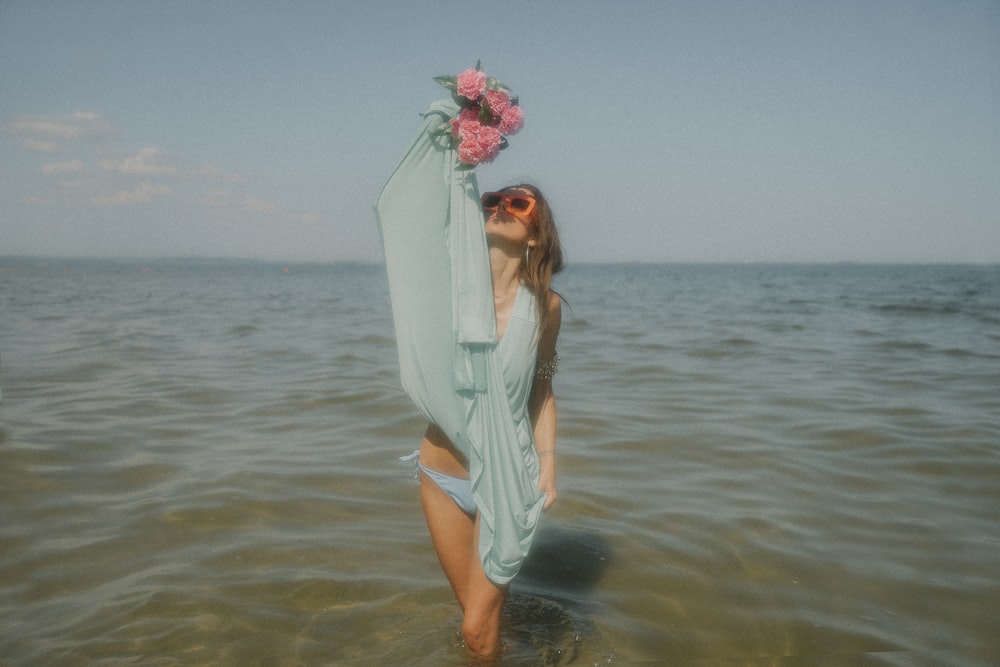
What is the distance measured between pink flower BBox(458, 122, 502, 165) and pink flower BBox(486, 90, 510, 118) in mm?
71

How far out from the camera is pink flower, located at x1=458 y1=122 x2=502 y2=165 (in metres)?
2.88

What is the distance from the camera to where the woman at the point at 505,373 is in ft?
10.3

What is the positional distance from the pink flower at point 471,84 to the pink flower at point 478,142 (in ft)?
0.38

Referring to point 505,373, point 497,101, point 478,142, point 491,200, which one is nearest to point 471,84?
point 497,101

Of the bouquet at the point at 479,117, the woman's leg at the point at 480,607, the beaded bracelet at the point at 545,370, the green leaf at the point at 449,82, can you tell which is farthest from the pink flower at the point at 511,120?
the woman's leg at the point at 480,607

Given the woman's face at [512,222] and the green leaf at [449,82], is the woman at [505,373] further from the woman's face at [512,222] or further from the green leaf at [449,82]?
the green leaf at [449,82]

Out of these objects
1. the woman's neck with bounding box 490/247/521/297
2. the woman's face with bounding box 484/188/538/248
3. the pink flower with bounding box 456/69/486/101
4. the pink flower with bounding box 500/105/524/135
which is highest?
the pink flower with bounding box 456/69/486/101

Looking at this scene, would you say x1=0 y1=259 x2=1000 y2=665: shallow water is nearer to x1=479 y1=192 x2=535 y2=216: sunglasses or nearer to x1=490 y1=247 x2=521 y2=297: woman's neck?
x1=490 y1=247 x2=521 y2=297: woman's neck

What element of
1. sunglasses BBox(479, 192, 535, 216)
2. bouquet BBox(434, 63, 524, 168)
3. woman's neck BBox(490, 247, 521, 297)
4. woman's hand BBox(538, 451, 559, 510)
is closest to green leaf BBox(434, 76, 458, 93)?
bouquet BBox(434, 63, 524, 168)

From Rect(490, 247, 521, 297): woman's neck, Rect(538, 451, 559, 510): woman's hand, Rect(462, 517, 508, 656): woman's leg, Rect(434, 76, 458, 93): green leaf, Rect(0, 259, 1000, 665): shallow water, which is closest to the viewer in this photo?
Rect(434, 76, 458, 93): green leaf

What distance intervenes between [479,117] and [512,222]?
45 cm

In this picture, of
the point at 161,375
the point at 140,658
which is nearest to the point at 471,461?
the point at 140,658

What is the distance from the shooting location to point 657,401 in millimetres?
9305

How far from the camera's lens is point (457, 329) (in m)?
3.02
